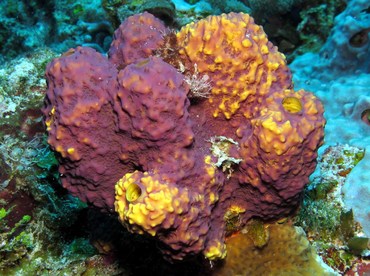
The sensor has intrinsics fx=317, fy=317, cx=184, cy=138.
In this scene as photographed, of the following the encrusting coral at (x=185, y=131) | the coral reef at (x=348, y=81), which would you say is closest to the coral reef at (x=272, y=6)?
the coral reef at (x=348, y=81)

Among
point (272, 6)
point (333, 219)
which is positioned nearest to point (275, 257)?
point (333, 219)

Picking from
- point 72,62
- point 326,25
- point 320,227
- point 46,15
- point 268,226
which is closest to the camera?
point 72,62

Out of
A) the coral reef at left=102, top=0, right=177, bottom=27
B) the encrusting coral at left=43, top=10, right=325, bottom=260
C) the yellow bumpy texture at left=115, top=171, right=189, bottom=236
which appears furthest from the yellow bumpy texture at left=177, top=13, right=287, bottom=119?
the coral reef at left=102, top=0, right=177, bottom=27

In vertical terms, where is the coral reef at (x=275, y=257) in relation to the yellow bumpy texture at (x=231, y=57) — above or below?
below

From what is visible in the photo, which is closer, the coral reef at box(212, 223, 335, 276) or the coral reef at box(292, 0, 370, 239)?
the coral reef at box(212, 223, 335, 276)

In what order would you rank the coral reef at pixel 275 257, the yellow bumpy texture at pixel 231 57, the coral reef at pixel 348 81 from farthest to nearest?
the coral reef at pixel 348 81 < the coral reef at pixel 275 257 < the yellow bumpy texture at pixel 231 57

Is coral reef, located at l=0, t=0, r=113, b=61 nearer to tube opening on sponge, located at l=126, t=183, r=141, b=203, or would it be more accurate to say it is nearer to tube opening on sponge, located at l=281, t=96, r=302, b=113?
tube opening on sponge, located at l=281, t=96, r=302, b=113

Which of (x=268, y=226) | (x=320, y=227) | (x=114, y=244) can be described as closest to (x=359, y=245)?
(x=320, y=227)

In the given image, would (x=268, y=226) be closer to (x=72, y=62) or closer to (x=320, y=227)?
(x=320, y=227)

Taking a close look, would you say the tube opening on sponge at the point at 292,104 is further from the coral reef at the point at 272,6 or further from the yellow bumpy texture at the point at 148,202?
the coral reef at the point at 272,6
